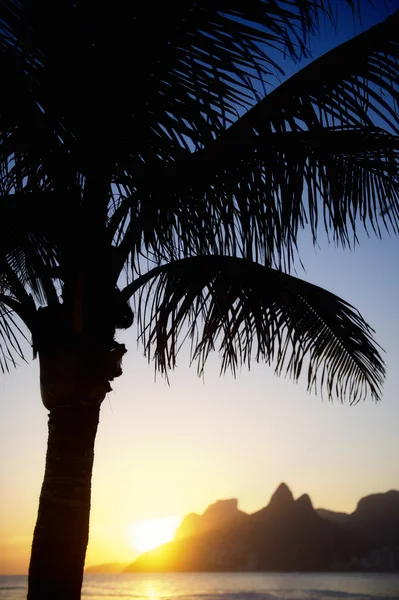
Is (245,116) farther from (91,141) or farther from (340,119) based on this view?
(91,141)

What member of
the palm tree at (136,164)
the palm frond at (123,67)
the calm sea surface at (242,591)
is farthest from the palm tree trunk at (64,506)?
the calm sea surface at (242,591)

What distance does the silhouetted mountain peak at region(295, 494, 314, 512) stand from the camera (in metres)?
183

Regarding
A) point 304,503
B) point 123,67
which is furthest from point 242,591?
point 304,503

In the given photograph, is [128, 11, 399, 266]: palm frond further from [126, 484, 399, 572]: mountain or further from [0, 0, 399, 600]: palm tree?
[126, 484, 399, 572]: mountain

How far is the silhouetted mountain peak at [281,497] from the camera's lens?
188 meters

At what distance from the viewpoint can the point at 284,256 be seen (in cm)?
293

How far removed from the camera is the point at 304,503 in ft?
604

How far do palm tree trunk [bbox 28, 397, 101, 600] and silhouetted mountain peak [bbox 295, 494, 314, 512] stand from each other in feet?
640

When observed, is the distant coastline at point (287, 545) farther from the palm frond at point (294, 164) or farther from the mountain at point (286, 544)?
the palm frond at point (294, 164)

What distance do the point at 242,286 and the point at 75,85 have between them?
1483 millimetres

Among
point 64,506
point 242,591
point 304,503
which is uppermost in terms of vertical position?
point 64,506

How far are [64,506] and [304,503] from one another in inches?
7738

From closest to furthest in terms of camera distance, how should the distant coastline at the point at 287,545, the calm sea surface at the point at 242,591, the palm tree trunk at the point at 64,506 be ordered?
1. the palm tree trunk at the point at 64,506
2. the calm sea surface at the point at 242,591
3. the distant coastline at the point at 287,545

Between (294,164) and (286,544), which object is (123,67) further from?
(286,544)
